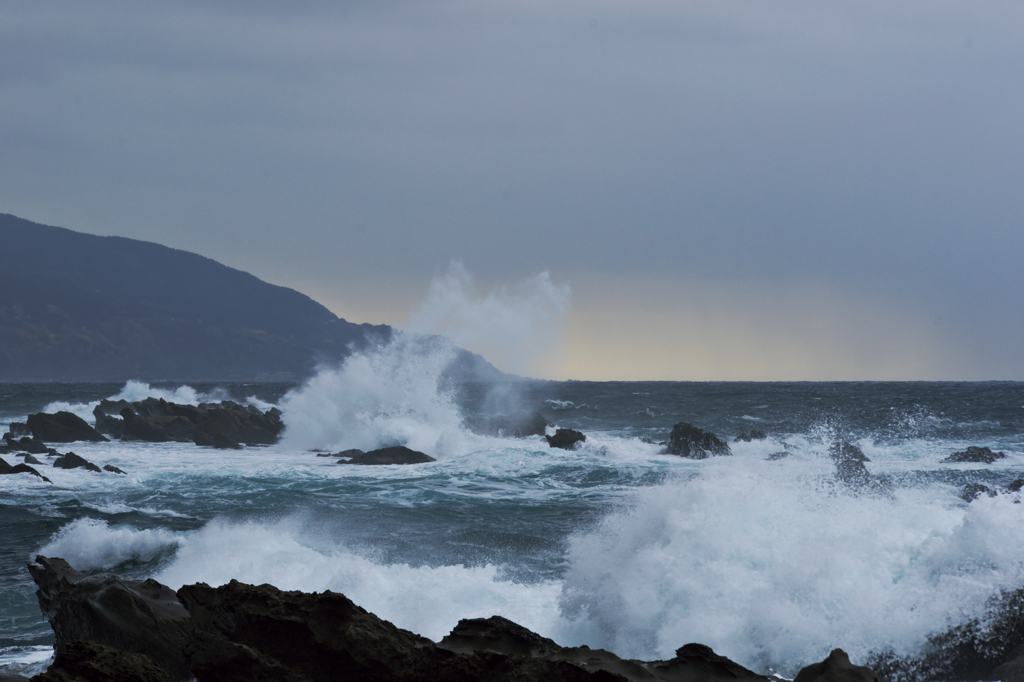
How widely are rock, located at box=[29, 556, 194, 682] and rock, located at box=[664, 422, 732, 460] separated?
63.9 ft

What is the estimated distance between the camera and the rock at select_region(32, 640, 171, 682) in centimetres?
411

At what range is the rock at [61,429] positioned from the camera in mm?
27719

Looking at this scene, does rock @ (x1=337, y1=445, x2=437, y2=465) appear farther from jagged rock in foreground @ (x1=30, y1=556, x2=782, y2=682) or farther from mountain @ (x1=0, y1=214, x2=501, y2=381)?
mountain @ (x1=0, y1=214, x2=501, y2=381)

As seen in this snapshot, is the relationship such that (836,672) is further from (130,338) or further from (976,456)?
(130,338)

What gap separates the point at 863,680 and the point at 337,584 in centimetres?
492

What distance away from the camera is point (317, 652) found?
480 centimetres

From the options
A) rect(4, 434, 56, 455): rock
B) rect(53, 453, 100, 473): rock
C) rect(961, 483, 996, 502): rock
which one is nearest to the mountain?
rect(4, 434, 56, 455): rock

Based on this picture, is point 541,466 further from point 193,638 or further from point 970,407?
point 970,407

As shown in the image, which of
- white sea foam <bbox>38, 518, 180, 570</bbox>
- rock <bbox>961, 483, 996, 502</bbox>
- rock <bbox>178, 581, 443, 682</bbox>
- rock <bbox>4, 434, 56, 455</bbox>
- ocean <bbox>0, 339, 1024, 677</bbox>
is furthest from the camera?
rock <bbox>4, 434, 56, 455</bbox>

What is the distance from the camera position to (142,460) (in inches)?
857

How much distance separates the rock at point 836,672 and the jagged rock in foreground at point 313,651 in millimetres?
263

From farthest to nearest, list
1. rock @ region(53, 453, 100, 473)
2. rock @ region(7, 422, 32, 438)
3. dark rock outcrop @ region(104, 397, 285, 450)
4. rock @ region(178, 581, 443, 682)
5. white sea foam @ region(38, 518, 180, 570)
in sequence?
rock @ region(7, 422, 32, 438) < dark rock outcrop @ region(104, 397, 285, 450) < rock @ region(53, 453, 100, 473) < white sea foam @ region(38, 518, 180, 570) < rock @ region(178, 581, 443, 682)

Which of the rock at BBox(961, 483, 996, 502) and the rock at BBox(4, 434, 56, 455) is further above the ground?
the rock at BBox(961, 483, 996, 502)

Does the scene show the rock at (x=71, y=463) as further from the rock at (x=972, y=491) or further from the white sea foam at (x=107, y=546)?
the rock at (x=972, y=491)
